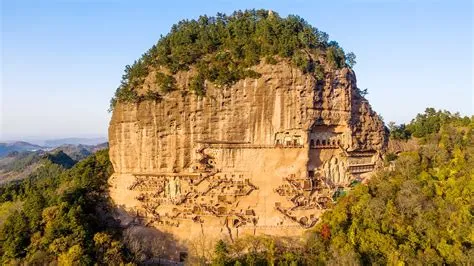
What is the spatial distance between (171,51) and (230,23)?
418 centimetres

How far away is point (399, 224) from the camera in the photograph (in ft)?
67.9

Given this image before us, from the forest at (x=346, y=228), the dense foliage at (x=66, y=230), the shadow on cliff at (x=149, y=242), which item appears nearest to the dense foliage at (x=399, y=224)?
the forest at (x=346, y=228)

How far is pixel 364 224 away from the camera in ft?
68.8

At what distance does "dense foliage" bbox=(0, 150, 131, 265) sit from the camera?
63.1 ft

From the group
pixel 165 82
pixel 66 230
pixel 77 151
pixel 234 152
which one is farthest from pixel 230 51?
pixel 77 151

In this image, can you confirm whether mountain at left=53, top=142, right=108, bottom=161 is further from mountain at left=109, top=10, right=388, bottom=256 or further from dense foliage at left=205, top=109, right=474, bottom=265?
dense foliage at left=205, top=109, right=474, bottom=265

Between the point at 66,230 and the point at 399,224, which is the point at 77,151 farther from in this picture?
the point at 399,224

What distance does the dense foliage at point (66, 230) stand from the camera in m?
19.2

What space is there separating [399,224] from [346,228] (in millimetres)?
2598

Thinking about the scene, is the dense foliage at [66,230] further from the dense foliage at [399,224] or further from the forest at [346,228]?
the dense foliage at [399,224]

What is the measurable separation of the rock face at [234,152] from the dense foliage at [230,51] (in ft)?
2.09

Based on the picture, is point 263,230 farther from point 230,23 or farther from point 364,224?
point 230,23

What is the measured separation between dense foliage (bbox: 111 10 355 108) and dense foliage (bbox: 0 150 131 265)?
19.1 ft

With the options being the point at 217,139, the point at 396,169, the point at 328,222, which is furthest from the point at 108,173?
the point at 396,169
